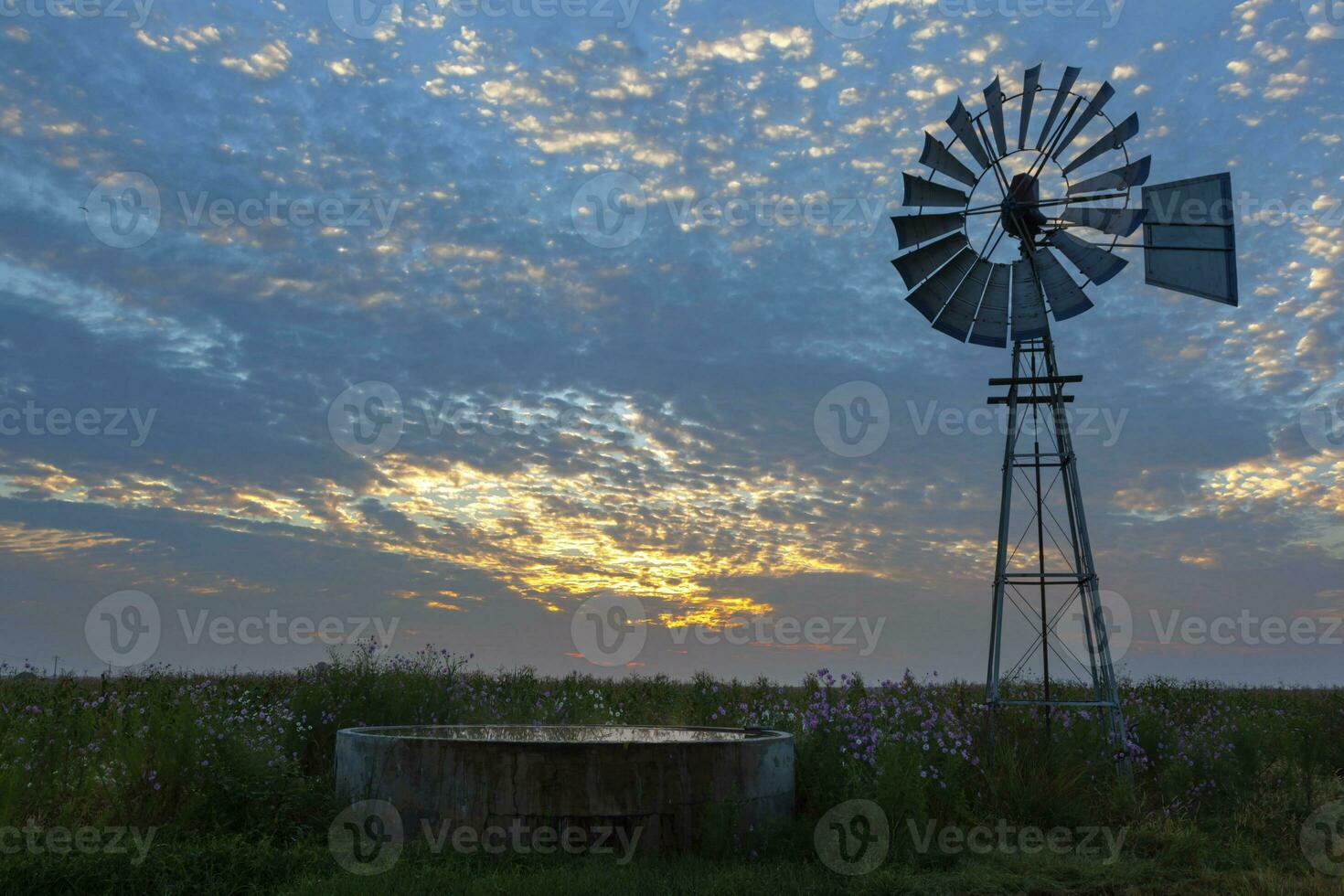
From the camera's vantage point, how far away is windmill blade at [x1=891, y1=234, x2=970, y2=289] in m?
15.1

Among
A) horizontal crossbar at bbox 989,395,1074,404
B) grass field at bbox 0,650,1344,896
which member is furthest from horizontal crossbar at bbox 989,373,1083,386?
grass field at bbox 0,650,1344,896

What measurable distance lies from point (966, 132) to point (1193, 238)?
365 cm

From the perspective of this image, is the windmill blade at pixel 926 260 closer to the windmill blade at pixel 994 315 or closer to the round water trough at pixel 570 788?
the windmill blade at pixel 994 315

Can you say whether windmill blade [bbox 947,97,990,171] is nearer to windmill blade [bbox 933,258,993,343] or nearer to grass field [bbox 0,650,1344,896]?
windmill blade [bbox 933,258,993,343]

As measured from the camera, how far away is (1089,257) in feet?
47.6

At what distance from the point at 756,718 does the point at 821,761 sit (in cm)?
333

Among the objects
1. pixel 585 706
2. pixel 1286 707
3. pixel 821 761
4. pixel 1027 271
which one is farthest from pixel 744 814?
pixel 1286 707

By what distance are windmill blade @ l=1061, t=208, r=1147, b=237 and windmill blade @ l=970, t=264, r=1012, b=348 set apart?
3.87 feet

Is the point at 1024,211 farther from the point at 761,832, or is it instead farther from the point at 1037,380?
the point at 761,832

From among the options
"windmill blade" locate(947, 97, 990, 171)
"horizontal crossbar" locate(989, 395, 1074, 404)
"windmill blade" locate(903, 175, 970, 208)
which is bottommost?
"horizontal crossbar" locate(989, 395, 1074, 404)

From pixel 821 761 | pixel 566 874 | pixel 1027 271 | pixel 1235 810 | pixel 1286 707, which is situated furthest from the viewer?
pixel 1286 707

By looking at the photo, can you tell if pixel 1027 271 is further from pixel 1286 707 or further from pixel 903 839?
pixel 1286 707

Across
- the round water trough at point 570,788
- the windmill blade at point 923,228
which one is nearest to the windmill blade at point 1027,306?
the windmill blade at point 923,228

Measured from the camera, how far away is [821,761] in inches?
473
